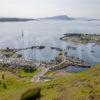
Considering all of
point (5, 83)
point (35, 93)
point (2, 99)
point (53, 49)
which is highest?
point (35, 93)

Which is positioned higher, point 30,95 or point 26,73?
point 30,95

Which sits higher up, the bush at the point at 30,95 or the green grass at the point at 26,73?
the bush at the point at 30,95

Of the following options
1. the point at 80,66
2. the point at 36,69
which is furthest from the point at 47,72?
the point at 80,66

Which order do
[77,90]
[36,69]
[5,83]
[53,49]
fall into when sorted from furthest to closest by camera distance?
[53,49]
[36,69]
[5,83]
[77,90]

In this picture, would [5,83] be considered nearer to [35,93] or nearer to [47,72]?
[35,93]

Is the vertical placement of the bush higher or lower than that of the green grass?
higher

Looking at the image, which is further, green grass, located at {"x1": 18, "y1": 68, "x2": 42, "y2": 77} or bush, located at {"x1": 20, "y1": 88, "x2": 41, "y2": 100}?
green grass, located at {"x1": 18, "y1": 68, "x2": 42, "y2": 77}

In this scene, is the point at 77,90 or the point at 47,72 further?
the point at 47,72

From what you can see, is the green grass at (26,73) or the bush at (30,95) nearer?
the bush at (30,95)

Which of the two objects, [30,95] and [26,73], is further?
[26,73]

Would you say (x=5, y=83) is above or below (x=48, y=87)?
below

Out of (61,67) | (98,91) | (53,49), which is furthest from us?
(53,49)
